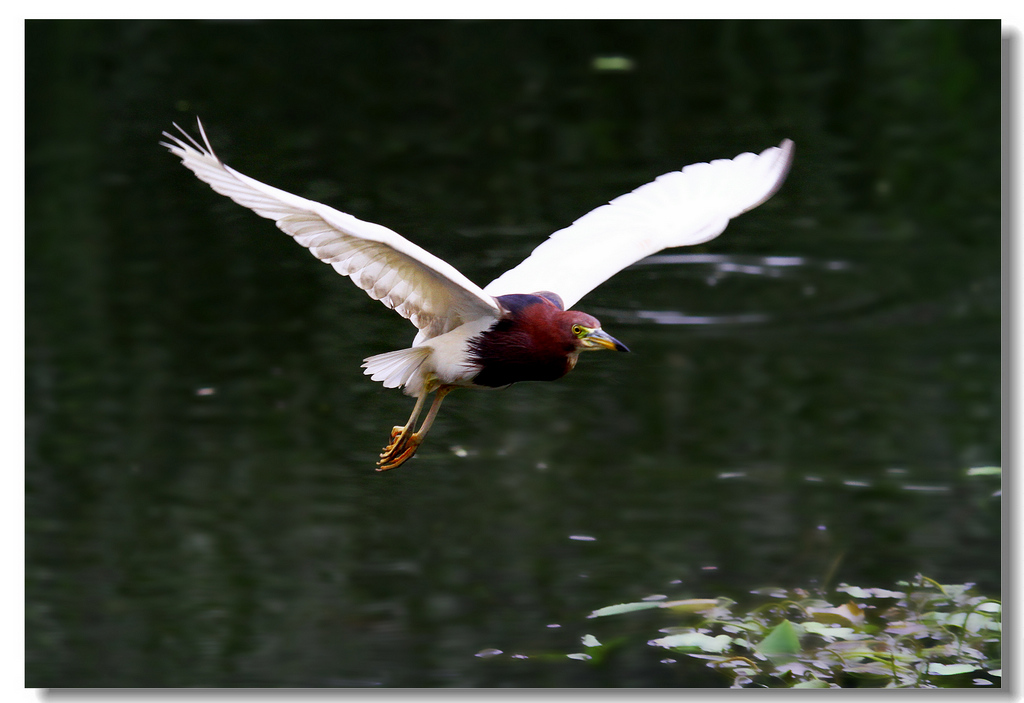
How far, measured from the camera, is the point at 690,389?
327 cm

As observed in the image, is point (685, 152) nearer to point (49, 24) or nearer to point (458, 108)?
point (458, 108)

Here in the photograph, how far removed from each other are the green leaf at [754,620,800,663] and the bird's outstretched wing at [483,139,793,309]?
2.49 feet

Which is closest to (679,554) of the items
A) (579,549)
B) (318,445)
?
(579,549)

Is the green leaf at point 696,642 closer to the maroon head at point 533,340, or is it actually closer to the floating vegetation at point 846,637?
the floating vegetation at point 846,637

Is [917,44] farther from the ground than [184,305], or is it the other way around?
[917,44]

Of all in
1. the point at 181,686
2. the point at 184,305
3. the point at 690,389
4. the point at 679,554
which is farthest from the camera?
the point at 184,305

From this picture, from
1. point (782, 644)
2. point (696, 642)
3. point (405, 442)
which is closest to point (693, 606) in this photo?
point (696, 642)

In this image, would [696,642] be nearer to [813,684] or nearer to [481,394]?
[813,684]

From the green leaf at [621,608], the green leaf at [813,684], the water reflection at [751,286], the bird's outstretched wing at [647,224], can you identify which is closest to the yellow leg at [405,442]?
the bird's outstretched wing at [647,224]

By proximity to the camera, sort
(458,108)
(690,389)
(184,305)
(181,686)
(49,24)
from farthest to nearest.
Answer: (458,108), (184,305), (690,389), (49,24), (181,686)

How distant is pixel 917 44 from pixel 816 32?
250 mm

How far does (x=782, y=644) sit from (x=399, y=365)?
0.93 m

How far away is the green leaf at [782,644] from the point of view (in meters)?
2.45

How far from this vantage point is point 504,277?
2455 millimetres
